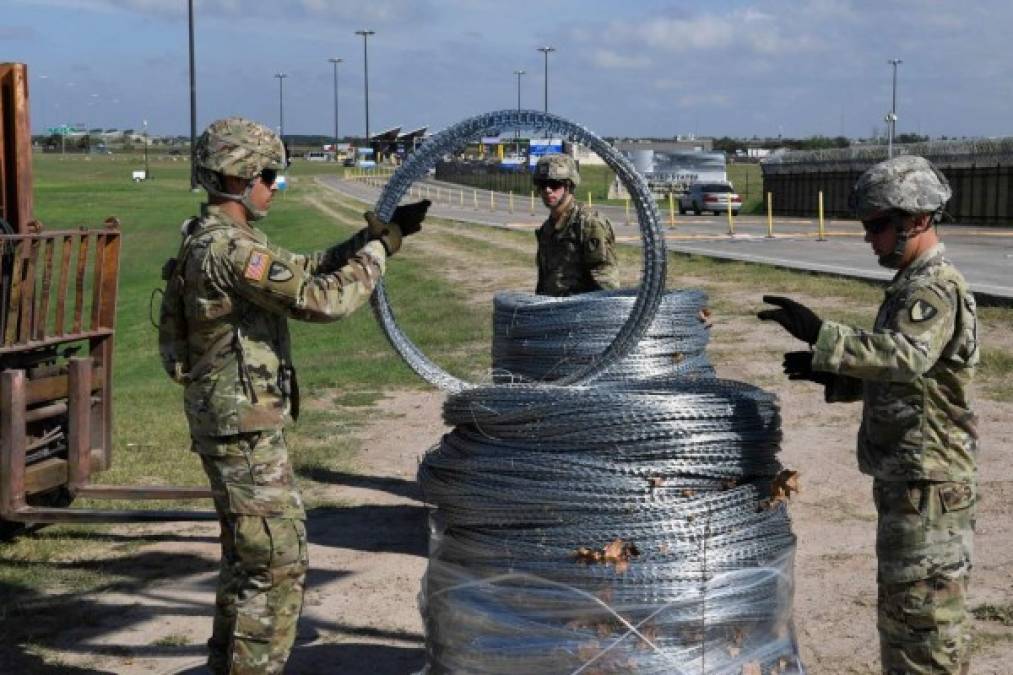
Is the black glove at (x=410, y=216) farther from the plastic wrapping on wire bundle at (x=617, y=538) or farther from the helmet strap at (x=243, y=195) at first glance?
the plastic wrapping on wire bundle at (x=617, y=538)

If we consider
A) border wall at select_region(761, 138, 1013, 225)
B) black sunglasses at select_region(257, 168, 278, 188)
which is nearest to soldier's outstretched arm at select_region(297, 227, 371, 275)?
black sunglasses at select_region(257, 168, 278, 188)

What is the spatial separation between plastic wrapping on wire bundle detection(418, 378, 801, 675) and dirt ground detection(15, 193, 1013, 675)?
3.66 ft

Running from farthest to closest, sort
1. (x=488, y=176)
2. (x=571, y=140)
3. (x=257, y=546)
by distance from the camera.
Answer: (x=488, y=176)
(x=571, y=140)
(x=257, y=546)

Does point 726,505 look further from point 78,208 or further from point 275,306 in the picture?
point 78,208

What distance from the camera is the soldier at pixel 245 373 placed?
494 cm

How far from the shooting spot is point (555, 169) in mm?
7949

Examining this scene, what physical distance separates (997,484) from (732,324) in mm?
7782

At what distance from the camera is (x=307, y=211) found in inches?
1984

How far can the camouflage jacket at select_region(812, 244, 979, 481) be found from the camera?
4.30 m

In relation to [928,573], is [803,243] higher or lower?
higher

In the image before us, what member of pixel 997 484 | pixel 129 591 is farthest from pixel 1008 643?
pixel 129 591

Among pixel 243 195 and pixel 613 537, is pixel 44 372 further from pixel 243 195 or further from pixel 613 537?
pixel 613 537

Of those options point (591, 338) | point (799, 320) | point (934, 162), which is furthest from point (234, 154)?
point (934, 162)

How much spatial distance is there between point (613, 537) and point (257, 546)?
1258mm
